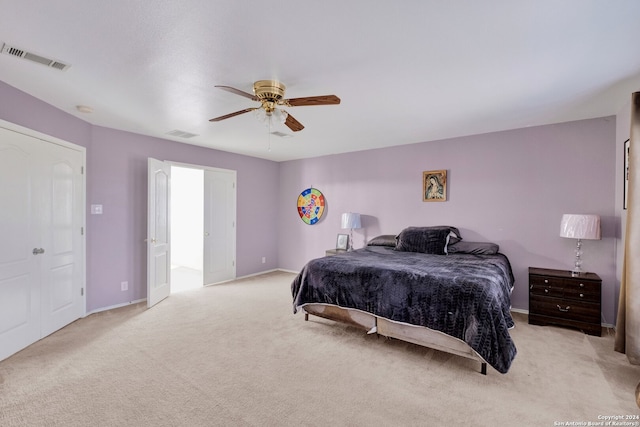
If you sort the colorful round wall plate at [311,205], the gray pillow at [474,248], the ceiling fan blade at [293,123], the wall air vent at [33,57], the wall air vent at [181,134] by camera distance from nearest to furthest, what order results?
the wall air vent at [33,57], the ceiling fan blade at [293,123], the gray pillow at [474,248], the wall air vent at [181,134], the colorful round wall plate at [311,205]

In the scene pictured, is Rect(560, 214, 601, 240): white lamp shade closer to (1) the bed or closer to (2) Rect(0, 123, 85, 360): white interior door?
(1) the bed

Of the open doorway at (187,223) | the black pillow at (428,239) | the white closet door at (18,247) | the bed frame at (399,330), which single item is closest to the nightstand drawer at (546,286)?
the black pillow at (428,239)

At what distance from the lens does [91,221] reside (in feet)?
12.6

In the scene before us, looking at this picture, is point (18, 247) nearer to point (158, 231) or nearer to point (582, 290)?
point (158, 231)

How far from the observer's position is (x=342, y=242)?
542cm

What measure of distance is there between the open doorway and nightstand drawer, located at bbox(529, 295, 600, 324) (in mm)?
6028

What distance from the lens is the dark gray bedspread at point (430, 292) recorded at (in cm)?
228

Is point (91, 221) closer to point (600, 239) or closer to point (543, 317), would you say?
point (543, 317)

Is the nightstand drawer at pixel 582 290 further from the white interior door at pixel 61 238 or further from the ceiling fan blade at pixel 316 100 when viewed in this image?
the white interior door at pixel 61 238

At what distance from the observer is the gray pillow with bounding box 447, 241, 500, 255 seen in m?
3.86

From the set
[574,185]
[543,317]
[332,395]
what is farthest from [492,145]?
[332,395]

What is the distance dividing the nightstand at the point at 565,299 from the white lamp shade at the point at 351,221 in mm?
2520

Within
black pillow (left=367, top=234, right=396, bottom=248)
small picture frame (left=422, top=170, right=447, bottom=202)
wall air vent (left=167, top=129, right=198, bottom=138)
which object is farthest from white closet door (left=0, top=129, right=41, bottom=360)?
small picture frame (left=422, top=170, right=447, bottom=202)

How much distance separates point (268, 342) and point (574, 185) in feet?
13.3
